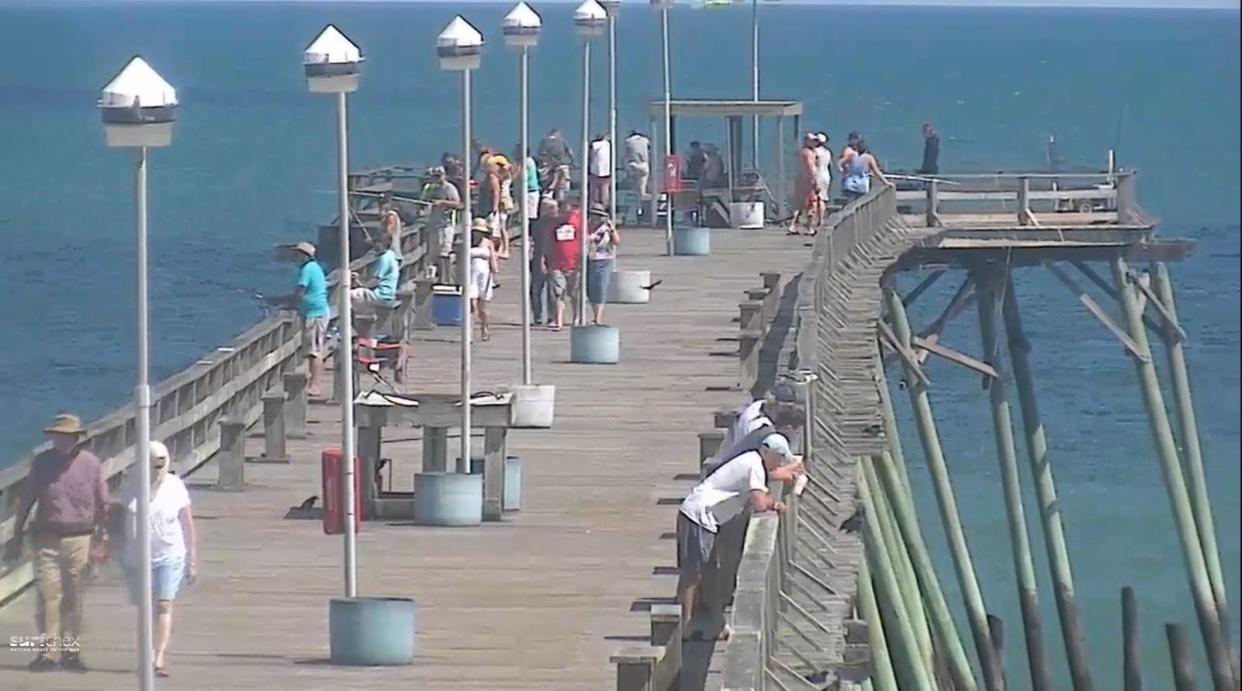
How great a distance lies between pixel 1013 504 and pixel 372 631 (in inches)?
637

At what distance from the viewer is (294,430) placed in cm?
1991

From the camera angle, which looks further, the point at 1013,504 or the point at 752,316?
the point at 1013,504

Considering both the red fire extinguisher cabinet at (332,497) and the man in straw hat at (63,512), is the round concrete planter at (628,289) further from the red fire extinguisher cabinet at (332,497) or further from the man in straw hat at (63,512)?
→ the man in straw hat at (63,512)

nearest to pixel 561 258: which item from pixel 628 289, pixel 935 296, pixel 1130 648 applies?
pixel 628 289

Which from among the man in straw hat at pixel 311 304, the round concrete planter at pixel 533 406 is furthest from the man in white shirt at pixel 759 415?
the man in straw hat at pixel 311 304

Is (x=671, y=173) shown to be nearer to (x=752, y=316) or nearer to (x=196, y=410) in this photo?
(x=752, y=316)

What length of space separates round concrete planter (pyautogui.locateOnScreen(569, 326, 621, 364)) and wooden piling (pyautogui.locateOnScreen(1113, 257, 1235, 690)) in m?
5.99

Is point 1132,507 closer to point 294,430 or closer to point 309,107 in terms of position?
point 294,430

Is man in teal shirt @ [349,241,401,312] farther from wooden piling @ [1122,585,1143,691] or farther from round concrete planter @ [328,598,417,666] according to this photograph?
round concrete planter @ [328,598,417,666]

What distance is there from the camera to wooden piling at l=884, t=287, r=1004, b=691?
80.4 feet

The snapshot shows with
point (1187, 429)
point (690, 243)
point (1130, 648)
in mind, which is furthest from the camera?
point (690, 243)

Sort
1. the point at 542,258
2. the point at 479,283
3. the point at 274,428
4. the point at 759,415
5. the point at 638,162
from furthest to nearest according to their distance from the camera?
the point at 638,162 < the point at 542,258 < the point at 479,283 < the point at 274,428 < the point at 759,415

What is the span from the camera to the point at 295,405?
64.8 feet

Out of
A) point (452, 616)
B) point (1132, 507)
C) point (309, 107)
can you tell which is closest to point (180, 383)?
point (452, 616)
